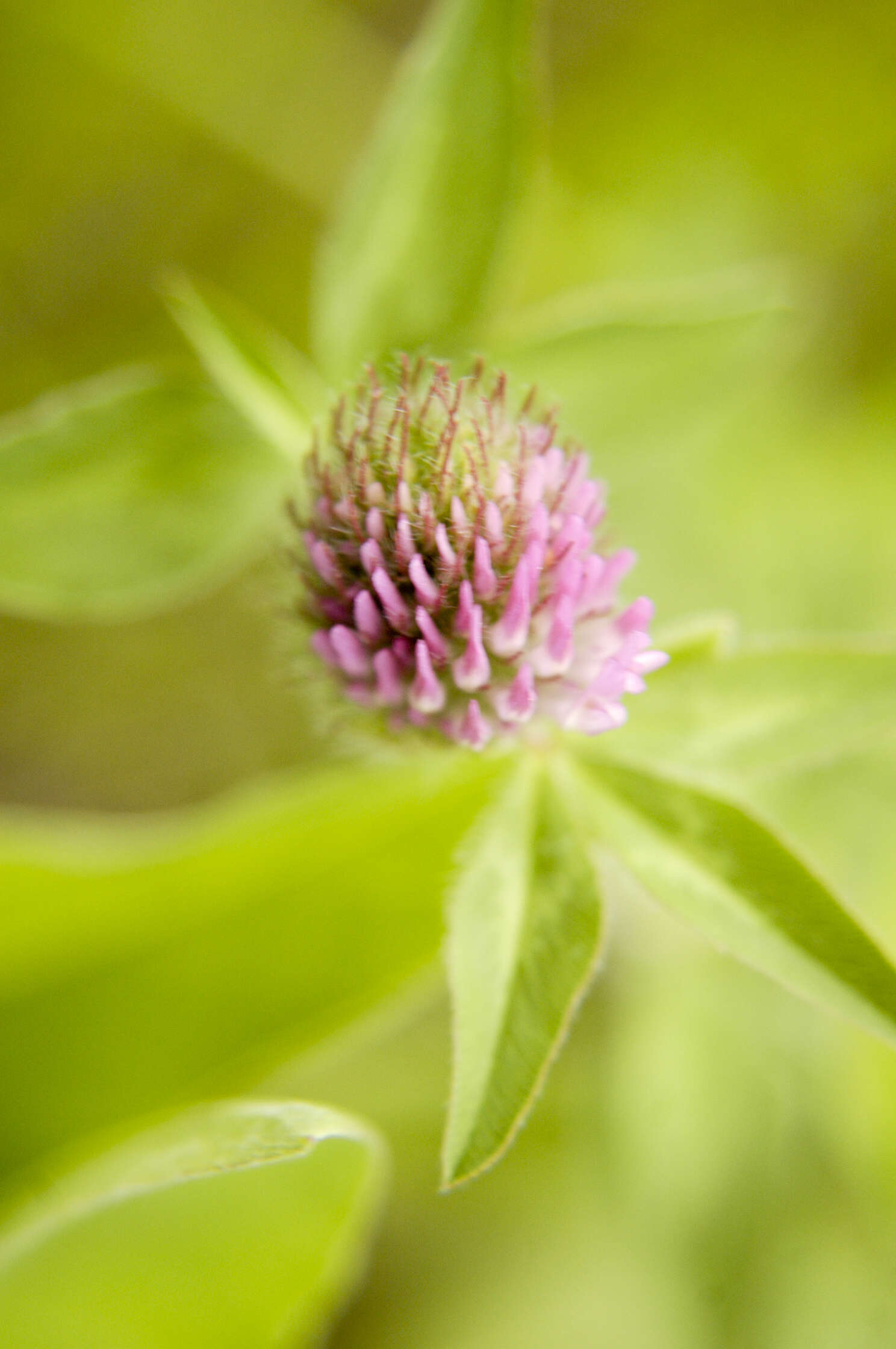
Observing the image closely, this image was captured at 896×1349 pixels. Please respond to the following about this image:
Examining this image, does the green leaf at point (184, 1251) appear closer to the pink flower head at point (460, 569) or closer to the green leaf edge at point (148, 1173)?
the green leaf edge at point (148, 1173)

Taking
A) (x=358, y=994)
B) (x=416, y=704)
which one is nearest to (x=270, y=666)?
(x=358, y=994)

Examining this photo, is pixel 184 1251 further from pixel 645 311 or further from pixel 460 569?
pixel 645 311

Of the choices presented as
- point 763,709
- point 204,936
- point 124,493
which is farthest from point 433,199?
point 204,936

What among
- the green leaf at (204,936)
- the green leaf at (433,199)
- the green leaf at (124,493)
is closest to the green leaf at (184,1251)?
the green leaf at (204,936)

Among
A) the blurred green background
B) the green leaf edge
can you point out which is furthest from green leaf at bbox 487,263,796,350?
the green leaf edge

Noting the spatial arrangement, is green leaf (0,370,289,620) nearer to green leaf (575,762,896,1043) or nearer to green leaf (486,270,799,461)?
green leaf (486,270,799,461)
